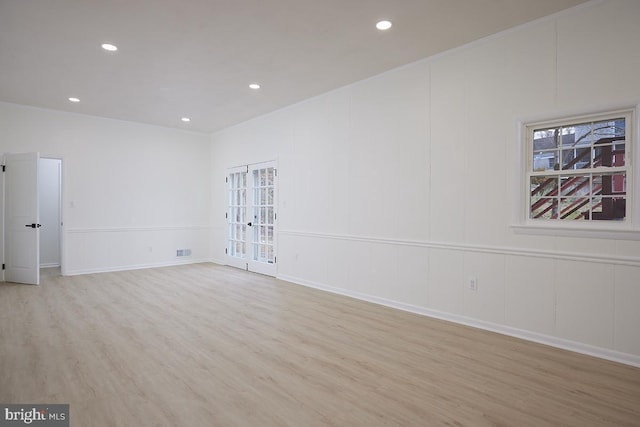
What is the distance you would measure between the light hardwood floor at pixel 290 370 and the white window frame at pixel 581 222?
3.50 feet

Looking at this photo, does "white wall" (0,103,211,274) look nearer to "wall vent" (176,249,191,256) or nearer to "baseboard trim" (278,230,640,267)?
"wall vent" (176,249,191,256)

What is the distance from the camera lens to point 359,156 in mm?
5016

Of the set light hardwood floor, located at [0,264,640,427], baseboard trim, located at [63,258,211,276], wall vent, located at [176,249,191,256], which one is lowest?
light hardwood floor, located at [0,264,640,427]

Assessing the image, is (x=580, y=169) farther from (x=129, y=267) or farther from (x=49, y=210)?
(x=49, y=210)

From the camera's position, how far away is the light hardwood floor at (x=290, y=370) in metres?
2.19

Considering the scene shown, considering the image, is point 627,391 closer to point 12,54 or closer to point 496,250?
point 496,250

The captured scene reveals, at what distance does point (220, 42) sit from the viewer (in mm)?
3840

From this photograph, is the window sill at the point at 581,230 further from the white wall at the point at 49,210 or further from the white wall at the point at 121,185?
the white wall at the point at 49,210

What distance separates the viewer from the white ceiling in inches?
125

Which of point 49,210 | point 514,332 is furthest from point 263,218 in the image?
point 49,210

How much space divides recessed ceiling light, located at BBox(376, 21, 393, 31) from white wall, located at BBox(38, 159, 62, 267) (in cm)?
748

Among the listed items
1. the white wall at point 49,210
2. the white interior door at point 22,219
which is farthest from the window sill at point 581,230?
the white wall at point 49,210

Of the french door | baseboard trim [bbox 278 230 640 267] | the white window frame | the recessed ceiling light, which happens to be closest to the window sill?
the white window frame

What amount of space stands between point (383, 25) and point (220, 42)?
5.69 feet
